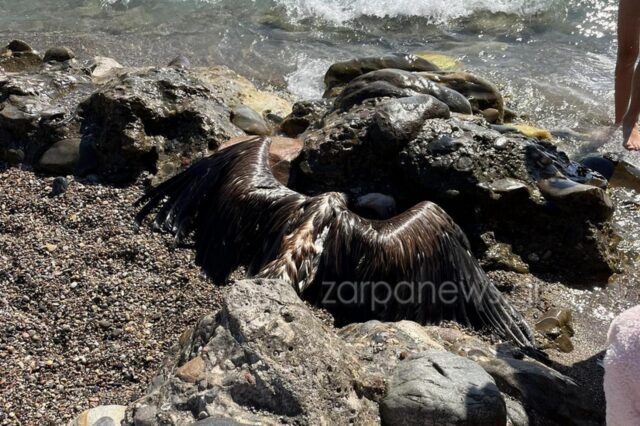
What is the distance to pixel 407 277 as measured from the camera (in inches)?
142

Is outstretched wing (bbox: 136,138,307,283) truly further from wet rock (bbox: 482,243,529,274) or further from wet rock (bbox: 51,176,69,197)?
wet rock (bbox: 482,243,529,274)

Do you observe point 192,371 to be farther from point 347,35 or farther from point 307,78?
point 347,35

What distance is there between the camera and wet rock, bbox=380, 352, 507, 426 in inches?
99.0

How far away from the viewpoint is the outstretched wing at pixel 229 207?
388 cm

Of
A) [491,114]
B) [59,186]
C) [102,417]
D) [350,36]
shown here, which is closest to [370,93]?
[491,114]

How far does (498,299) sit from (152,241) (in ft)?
6.82

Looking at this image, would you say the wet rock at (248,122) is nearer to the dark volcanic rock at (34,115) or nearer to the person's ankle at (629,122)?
the dark volcanic rock at (34,115)

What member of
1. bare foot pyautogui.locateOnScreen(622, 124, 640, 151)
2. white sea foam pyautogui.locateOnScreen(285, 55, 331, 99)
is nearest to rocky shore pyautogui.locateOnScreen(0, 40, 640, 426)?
bare foot pyautogui.locateOnScreen(622, 124, 640, 151)

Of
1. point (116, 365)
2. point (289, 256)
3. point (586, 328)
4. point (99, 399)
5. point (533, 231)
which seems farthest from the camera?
point (533, 231)

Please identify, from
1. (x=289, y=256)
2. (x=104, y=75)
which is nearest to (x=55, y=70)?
(x=104, y=75)

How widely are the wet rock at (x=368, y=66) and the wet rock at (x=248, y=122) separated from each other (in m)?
1.41

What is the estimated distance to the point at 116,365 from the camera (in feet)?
10.5

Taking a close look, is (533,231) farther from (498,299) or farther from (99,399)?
(99,399)

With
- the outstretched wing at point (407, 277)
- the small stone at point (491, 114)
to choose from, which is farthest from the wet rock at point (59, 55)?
the small stone at point (491, 114)
